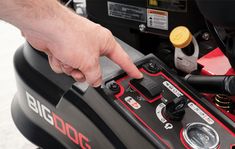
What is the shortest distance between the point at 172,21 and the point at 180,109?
0.82 feet

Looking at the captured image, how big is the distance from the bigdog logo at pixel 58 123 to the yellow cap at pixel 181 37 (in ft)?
0.95

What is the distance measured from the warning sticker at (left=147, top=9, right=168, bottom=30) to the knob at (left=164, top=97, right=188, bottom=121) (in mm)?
235

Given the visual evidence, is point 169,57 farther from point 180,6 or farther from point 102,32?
point 102,32

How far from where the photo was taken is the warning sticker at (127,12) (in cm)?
97

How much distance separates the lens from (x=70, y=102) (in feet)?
2.85

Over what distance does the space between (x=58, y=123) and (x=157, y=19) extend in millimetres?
349

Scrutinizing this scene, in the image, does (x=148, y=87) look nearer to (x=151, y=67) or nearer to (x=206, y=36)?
(x=151, y=67)

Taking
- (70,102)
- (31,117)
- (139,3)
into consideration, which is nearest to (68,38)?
(70,102)

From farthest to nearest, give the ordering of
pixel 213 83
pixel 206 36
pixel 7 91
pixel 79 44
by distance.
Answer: pixel 7 91 → pixel 206 36 → pixel 213 83 → pixel 79 44

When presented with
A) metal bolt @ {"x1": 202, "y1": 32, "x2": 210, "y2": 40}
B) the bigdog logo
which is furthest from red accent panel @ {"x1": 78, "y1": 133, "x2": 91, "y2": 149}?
metal bolt @ {"x1": 202, "y1": 32, "x2": 210, "y2": 40}

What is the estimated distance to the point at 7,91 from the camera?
1565mm

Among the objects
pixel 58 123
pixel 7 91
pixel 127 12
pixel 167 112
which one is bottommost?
pixel 7 91

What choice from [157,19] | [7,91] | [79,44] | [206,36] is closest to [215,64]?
[206,36]

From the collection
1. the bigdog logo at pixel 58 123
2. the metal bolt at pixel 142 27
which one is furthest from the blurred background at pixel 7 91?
the metal bolt at pixel 142 27
